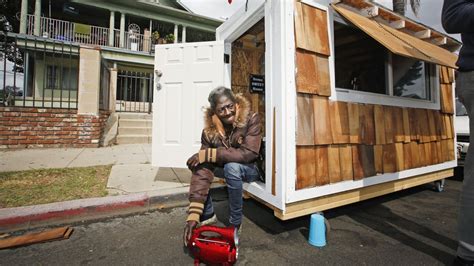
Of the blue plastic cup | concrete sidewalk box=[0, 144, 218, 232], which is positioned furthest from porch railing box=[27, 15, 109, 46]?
the blue plastic cup

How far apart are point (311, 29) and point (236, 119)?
1.10m

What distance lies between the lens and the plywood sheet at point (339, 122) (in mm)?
2259

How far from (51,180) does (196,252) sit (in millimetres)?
2708

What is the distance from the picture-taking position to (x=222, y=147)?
208 centimetres

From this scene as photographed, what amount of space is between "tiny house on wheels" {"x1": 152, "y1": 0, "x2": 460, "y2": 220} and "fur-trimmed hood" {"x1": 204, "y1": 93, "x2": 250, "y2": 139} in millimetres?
239

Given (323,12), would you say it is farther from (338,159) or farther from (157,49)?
(157,49)

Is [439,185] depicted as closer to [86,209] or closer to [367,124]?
[367,124]

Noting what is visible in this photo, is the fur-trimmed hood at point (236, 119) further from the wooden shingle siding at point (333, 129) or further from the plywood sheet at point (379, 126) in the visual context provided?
the plywood sheet at point (379, 126)

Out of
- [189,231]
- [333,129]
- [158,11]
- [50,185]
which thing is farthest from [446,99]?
[158,11]

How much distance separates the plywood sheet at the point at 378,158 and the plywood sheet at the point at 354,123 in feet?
1.05

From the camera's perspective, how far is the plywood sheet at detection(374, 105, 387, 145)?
8.48ft

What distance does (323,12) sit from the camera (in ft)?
7.55

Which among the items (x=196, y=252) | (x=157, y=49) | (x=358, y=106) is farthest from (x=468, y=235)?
(x=157, y=49)

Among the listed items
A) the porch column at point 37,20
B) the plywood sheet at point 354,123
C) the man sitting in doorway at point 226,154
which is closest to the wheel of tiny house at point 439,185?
the plywood sheet at point 354,123
